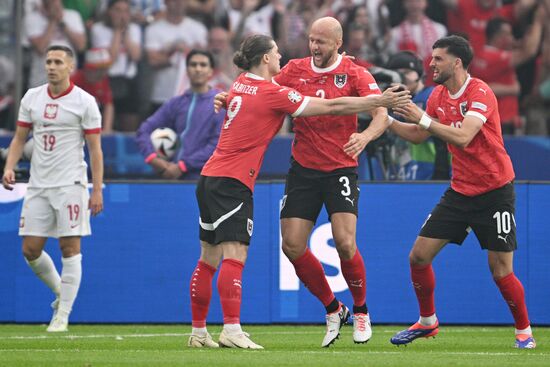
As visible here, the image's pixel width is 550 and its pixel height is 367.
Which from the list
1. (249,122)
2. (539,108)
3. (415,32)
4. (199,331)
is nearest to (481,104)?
(249,122)

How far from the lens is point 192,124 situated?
38.4 feet

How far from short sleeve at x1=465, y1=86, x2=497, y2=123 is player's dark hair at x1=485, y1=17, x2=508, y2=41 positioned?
19.9 feet

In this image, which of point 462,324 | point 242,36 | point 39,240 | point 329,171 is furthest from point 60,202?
point 242,36

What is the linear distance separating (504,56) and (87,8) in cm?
508

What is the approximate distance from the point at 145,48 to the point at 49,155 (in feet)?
14.2

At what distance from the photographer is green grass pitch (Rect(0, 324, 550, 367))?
23.6 ft

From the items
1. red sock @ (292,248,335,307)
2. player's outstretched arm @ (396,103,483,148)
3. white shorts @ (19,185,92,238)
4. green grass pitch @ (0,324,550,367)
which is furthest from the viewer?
white shorts @ (19,185,92,238)

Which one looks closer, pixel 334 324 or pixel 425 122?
pixel 425 122

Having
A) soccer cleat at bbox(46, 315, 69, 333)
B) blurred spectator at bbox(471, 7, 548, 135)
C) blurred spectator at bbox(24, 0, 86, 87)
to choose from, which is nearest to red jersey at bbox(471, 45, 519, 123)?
blurred spectator at bbox(471, 7, 548, 135)

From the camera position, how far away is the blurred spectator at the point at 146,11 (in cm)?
1430

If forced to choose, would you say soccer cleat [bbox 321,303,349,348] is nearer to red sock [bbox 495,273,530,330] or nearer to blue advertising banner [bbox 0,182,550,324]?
red sock [bbox 495,273,530,330]

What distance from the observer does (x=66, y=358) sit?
7.44 meters

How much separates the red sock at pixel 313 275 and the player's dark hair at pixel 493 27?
651 centimetres

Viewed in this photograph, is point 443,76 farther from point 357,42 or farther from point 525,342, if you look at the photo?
point 357,42
